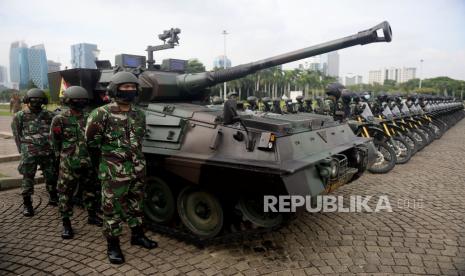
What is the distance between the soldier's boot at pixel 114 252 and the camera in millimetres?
4016

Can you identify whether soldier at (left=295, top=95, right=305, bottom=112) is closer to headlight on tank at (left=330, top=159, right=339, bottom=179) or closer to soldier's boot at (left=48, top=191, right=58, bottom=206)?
headlight on tank at (left=330, top=159, right=339, bottom=179)

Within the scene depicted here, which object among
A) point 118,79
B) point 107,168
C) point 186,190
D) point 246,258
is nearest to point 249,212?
point 246,258

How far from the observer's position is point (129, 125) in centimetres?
406

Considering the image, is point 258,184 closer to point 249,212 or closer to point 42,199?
point 249,212

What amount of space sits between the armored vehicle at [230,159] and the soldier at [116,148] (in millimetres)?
570

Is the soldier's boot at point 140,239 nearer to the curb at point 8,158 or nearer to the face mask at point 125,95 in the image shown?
the face mask at point 125,95

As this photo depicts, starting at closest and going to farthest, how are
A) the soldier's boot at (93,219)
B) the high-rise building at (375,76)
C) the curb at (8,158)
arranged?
the soldier's boot at (93,219) → the curb at (8,158) → the high-rise building at (375,76)

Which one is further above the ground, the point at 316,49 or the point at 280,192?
the point at 316,49

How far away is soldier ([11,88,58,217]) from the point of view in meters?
5.59

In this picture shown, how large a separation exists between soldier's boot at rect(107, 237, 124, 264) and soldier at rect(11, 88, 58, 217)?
86.8 inches

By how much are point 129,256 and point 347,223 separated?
287 cm

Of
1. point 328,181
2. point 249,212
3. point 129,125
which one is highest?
point 129,125

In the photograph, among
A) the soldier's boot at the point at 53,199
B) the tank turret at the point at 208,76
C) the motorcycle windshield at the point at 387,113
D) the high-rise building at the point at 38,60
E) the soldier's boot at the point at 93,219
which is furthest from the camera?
the motorcycle windshield at the point at 387,113

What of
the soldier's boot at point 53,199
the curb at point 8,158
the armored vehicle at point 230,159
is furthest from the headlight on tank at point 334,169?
the curb at point 8,158
